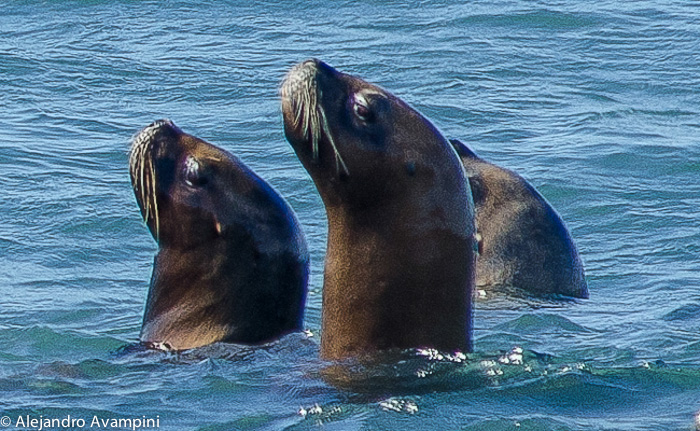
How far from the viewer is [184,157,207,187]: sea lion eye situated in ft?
28.2

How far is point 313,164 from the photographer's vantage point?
7.63 meters

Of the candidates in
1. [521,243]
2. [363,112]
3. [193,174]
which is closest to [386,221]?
[363,112]

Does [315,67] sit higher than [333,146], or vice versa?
[315,67]

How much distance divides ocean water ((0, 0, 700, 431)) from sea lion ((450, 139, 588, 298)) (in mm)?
238

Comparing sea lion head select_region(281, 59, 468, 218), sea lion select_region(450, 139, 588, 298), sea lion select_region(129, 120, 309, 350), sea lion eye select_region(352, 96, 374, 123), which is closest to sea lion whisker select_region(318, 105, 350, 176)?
sea lion head select_region(281, 59, 468, 218)

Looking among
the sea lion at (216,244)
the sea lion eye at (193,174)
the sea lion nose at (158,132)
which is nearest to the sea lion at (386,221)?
the sea lion at (216,244)

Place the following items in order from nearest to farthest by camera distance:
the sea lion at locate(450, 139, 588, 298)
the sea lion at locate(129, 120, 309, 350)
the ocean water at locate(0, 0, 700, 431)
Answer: the ocean water at locate(0, 0, 700, 431) → the sea lion at locate(129, 120, 309, 350) → the sea lion at locate(450, 139, 588, 298)

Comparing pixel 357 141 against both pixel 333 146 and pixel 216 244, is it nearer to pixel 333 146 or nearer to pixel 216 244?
pixel 333 146

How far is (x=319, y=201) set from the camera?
41.8ft

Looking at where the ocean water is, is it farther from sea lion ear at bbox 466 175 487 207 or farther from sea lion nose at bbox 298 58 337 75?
sea lion nose at bbox 298 58 337 75

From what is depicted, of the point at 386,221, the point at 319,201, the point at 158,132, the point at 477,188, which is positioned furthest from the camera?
the point at 319,201

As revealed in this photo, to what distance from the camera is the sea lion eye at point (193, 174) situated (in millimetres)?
8609

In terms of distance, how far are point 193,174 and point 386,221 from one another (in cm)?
147

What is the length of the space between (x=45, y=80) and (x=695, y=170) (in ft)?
20.8
